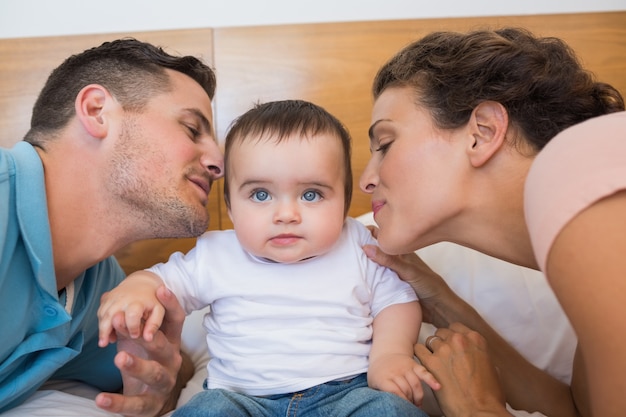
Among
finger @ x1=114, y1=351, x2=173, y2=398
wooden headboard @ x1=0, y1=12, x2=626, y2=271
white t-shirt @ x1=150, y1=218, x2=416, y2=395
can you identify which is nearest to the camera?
finger @ x1=114, y1=351, x2=173, y2=398

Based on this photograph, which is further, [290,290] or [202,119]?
[202,119]

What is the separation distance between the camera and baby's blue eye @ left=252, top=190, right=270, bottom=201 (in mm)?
1230

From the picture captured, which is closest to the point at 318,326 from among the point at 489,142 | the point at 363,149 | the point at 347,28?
the point at 489,142

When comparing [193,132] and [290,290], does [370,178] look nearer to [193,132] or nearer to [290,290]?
[290,290]

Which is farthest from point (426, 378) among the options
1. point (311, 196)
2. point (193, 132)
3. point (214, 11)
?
point (214, 11)

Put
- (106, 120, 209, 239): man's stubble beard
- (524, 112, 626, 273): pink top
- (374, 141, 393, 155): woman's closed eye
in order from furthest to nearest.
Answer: (106, 120, 209, 239): man's stubble beard
(374, 141, 393, 155): woman's closed eye
(524, 112, 626, 273): pink top

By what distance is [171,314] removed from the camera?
3.88 ft

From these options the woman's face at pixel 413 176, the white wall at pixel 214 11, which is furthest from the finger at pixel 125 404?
the white wall at pixel 214 11

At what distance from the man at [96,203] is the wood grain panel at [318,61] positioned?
51 centimetres

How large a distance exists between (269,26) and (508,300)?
131 centimetres

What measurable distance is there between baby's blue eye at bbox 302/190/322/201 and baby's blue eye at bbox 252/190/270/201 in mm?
82

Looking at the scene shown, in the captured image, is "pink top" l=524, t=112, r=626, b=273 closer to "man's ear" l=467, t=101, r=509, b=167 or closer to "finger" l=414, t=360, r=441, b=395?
"man's ear" l=467, t=101, r=509, b=167

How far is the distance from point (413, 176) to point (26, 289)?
870mm

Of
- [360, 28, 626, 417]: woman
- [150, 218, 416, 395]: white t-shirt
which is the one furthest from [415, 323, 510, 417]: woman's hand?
[150, 218, 416, 395]: white t-shirt
